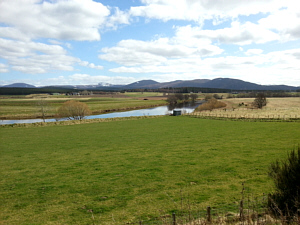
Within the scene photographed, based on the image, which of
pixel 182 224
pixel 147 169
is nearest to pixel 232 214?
pixel 182 224

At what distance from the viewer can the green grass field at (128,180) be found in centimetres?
905

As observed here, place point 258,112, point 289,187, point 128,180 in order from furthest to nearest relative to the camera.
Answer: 1. point 258,112
2. point 128,180
3. point 289,187

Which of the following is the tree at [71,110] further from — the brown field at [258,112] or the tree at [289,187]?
the tree at [289,187]

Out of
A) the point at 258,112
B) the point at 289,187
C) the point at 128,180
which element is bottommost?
the point at 128,180

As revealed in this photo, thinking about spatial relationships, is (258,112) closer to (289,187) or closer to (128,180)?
(128,180)

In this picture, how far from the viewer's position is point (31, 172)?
14859 millimetres

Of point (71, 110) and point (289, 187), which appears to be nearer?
point (289, 187)

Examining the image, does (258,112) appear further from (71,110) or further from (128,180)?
(71,110)

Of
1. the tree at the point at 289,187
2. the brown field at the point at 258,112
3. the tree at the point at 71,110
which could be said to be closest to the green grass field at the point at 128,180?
the tree at the point at 289,187

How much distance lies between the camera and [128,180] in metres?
12.5

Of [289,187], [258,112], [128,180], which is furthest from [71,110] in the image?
[289,187]

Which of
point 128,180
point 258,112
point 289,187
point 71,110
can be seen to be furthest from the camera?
point 71,110

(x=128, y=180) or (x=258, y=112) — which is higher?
(x=258, y=112)

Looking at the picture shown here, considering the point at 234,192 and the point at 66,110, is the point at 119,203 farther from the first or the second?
the point at 66,110
